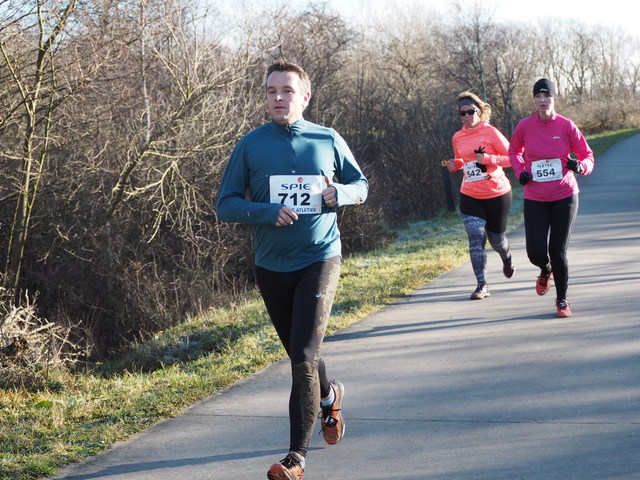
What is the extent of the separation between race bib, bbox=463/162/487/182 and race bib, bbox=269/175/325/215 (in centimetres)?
420

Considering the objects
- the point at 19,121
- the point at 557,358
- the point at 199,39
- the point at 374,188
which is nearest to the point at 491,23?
the point at 374,188

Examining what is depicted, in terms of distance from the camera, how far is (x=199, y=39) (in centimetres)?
1463

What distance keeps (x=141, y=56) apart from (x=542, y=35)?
47763mm

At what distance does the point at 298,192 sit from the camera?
158 inches

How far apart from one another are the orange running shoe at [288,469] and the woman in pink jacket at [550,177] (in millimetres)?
3976

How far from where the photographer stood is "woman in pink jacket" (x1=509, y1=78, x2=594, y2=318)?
6.99 metres

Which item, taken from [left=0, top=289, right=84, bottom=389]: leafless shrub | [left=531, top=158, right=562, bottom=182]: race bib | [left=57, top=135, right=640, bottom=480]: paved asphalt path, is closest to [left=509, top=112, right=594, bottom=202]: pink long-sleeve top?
[left=531, top=158, right=562, bottom=182]: race bib

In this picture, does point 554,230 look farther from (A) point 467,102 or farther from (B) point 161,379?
(B) point 161,379

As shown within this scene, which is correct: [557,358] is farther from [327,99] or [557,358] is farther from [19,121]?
[327,99]

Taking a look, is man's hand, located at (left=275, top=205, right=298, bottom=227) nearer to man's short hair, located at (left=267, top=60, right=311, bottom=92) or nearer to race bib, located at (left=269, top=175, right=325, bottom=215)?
race bib, located at (left=269, top=175, right=325, bottom=215)

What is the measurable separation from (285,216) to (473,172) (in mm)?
4508

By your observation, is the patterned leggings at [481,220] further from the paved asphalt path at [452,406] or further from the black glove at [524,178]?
the black glove at [524,178]

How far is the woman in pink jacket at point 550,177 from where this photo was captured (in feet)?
22.9

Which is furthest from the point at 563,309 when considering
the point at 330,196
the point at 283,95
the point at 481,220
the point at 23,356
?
the point at 23,356
